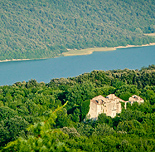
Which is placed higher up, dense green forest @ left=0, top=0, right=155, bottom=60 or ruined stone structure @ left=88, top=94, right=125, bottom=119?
dense green forest @ left=0, top=0, right=155, bottom=60

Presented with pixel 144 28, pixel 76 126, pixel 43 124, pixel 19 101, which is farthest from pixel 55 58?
pixel 43 124

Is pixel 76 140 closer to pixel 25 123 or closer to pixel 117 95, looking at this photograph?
pixel 25 123

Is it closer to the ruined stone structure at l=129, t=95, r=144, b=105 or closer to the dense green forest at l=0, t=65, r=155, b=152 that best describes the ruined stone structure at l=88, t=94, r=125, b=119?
the dense green forest at l=0, t=65, r=155, b=152

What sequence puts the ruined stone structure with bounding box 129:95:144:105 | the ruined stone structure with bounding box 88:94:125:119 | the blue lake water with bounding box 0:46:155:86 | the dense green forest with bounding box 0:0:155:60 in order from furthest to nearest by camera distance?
the dense green forest with bounding box 0:0:155:60 < the blue lake water with bounding box 0:46:155:86 < the ruined stone structure with bounding box 129:95:144:105 < the ruined stone structure with bounding box 88:94:125:119

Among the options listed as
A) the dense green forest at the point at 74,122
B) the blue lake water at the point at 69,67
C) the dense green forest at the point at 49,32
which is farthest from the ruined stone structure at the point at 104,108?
the dense green forest at the point at 49,32

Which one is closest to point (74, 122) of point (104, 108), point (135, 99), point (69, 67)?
point (104, 108)

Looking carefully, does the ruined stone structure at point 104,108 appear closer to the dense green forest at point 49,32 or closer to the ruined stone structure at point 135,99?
the ruined stone structure at point 135,99

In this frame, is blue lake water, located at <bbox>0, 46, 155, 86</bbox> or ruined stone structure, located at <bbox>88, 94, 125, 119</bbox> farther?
blue lake water, located at <bbox>0, 46, 155, 86</bbox>

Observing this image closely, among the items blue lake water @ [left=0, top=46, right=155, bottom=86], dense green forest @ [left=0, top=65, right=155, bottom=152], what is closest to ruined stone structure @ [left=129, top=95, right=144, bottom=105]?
dense green forest @ [left=0, top=65, right=155, bottom=152]

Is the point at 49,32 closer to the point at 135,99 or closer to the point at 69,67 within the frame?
the point at 69,67
